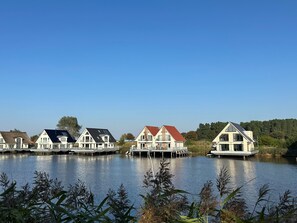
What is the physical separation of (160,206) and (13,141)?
282ft

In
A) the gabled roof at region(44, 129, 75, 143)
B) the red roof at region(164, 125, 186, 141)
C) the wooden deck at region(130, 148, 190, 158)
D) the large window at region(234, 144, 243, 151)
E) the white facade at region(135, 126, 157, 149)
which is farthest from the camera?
the gabled roof at region(44, 129, 75, 143)

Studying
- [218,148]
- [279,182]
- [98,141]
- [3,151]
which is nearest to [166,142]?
[218,148]

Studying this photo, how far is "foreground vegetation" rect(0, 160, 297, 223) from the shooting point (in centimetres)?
221

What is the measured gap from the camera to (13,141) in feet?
263

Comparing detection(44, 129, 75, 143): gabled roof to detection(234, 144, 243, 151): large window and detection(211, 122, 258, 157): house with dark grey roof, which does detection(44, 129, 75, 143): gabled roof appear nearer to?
detection(211, 122, 258, 157): house with dark grey roof

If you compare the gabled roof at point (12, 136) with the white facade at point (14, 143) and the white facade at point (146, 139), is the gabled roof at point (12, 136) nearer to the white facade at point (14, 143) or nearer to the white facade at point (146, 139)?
the white facade at point (14, 143)

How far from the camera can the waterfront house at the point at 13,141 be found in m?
78.6

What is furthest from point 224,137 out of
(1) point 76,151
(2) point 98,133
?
(1) point 76,151

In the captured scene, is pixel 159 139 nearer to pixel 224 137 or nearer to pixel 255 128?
pixel 224 137

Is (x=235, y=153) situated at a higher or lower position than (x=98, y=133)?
lower

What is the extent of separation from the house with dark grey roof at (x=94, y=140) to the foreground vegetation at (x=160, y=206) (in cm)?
6588

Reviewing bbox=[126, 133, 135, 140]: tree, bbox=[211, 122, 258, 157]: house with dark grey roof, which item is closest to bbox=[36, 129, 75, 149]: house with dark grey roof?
bbox=[126, 133, 135, 140]: tree

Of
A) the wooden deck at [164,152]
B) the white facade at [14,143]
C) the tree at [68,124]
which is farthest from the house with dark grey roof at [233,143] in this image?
the tree at [68,124]

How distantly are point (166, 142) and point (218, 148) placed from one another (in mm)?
10666
